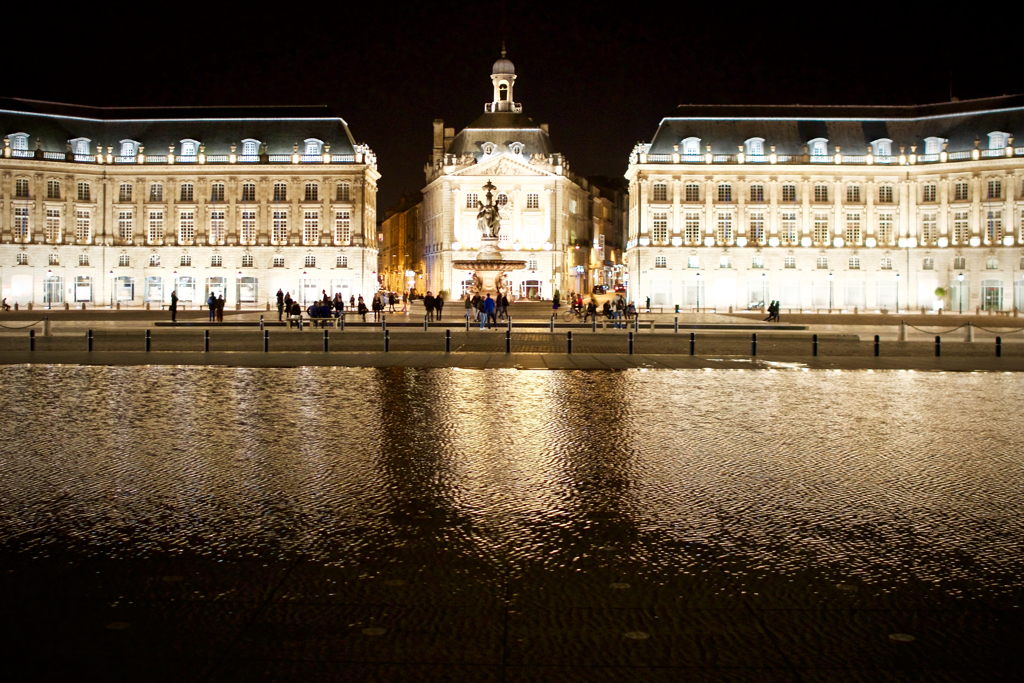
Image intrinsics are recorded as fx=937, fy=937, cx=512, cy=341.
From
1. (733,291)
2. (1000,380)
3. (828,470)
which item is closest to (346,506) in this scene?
(828,470)

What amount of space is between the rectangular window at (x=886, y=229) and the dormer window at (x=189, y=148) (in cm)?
6965

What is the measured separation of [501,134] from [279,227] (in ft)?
87.3

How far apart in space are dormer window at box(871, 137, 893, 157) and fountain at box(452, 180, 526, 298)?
51.6m

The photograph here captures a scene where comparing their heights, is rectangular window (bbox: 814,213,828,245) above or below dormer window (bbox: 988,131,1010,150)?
below

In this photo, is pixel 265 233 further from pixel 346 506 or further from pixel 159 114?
pixel 346 506

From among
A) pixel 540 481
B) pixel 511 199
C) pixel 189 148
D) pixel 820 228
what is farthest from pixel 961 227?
pixel 540 481

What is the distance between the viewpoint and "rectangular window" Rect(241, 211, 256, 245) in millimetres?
96875

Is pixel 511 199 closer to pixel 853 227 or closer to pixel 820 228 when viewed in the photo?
pixel 820 228

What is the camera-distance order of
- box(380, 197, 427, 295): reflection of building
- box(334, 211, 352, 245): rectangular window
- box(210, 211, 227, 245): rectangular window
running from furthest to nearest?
box(380, 197, 427, 295): reflection of building < box(334, 211, 352, 245): rectangular window < box(210, 211, 227, 245): rectangular window

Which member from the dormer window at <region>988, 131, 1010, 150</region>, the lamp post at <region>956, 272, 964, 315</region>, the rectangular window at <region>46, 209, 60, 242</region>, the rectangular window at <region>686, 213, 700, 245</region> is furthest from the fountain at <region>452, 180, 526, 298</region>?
the rectangular window at <region>46, 209, 60, 242</region>

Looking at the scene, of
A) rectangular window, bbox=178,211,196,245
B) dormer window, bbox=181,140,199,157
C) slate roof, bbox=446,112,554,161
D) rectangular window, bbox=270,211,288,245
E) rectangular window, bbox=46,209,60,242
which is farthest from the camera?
slate roof, bbox=446,112,554,161

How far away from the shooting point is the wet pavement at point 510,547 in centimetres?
548

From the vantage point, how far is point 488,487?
9.62m

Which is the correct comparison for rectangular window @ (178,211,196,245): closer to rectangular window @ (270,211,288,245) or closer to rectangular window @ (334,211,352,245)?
rectangular window @ (270,211,288,245)
